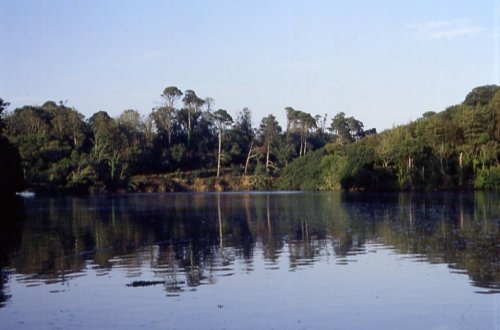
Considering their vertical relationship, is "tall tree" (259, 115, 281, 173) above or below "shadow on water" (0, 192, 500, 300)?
above

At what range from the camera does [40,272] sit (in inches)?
797

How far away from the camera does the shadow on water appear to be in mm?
19953

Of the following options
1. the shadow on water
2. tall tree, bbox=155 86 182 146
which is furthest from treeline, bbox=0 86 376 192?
the shadow on water

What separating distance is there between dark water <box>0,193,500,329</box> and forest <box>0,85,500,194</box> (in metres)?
35.0

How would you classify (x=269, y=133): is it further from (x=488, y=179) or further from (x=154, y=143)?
(x=488, y=179)

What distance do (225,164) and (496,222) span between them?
8906cm

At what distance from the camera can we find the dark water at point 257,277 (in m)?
13.5

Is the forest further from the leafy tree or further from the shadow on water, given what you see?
the shadow on water

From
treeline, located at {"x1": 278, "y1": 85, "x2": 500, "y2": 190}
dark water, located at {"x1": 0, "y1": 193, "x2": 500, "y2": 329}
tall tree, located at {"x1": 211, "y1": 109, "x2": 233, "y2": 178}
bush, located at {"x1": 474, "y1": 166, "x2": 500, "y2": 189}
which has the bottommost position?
dark water, located at {"x1": 0, "y1": 193, "x2": 500, "y2": 329}

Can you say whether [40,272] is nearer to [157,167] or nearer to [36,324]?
[36,324]

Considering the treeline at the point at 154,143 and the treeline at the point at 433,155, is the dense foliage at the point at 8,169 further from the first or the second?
the treeline at the point at 433,155

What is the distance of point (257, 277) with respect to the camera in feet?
60.3

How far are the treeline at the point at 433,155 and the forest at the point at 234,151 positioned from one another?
0.13 meters

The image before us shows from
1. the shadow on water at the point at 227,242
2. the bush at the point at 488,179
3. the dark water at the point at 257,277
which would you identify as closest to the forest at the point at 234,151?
the bush at the point at 488,179
